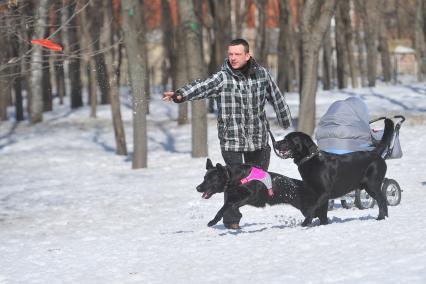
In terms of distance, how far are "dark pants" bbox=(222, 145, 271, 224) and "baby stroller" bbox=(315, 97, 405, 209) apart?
206 cm

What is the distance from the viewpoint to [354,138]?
10.6m

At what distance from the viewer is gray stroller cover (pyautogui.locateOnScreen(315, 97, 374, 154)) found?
34.7ft

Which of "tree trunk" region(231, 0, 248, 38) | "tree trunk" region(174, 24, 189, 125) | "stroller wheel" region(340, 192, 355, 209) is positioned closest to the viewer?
"stroller wheel" region(340, 192, 355, 209)

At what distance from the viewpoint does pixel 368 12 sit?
3950 cm

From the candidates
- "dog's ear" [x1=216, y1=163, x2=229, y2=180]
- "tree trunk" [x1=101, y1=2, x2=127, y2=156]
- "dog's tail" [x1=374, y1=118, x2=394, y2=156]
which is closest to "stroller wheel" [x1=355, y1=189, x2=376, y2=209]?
"dog's tail" [x1=374, y1=118, x2=394, y2=156]

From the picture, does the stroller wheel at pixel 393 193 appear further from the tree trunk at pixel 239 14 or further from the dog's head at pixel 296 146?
the tree trunk at pixel 239 14

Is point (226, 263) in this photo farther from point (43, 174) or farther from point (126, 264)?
point (43, 174)

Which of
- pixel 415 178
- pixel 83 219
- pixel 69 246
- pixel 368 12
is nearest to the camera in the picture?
pixel 69 246

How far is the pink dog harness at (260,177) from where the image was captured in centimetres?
826

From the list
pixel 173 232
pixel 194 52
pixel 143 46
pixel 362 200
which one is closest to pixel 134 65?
pixel 194 52

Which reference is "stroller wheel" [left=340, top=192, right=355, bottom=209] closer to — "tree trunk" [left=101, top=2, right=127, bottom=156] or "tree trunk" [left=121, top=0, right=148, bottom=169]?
"tree trunk" [left=121, top=0, right=148, bottom=169]

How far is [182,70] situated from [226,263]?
17682 millimetres

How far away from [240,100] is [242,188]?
0.87 meters

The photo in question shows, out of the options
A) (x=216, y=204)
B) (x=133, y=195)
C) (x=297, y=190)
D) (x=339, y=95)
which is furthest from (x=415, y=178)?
(x=339, y=95)
